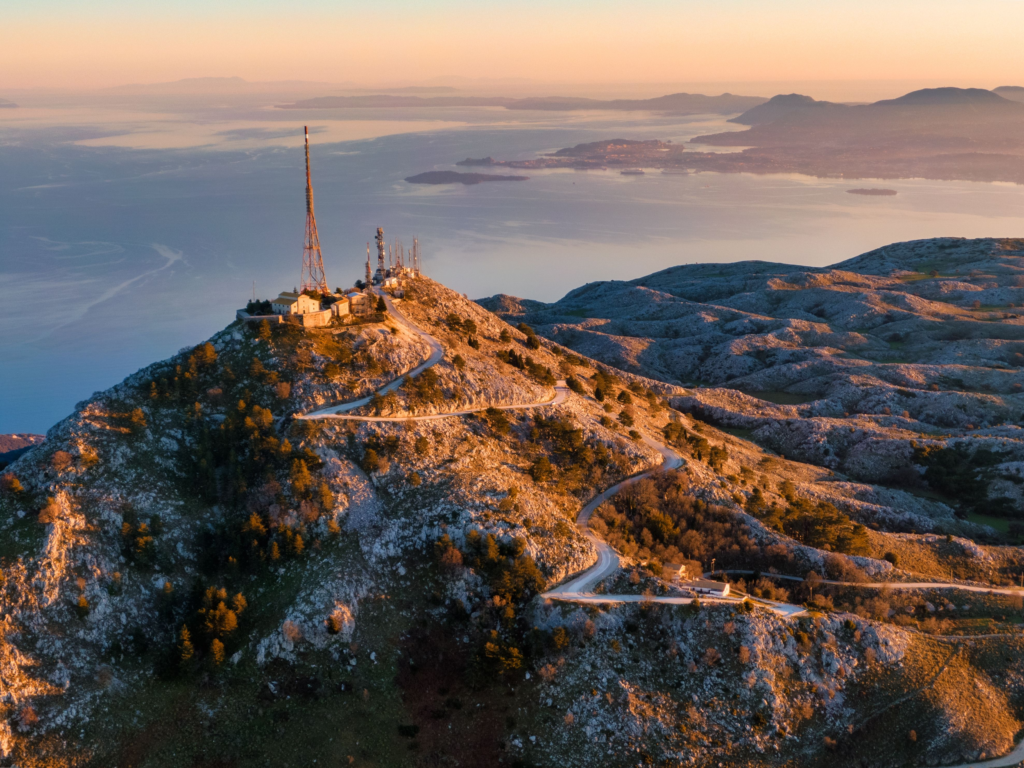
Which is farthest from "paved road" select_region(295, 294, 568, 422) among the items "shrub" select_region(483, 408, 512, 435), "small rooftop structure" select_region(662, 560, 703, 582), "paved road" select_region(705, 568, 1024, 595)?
"paved road" select_region(705, 568, 1024, 595)

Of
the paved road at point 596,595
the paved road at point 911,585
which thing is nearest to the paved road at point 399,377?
the paved road at point 596,595

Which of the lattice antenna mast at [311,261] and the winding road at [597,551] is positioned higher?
the lattice antenna mast at [311,261]

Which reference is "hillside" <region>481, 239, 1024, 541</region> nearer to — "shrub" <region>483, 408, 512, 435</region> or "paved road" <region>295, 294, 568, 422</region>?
"paved road" <region>295, 294, 568, 422</region>

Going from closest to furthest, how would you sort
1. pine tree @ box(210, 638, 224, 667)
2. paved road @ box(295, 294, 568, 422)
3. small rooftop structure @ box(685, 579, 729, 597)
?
pine tree @ box(210, 638, 224, 667)
small rooftop structure @ box(685, 579, 729, 597)
paved road @ box(295, 294, 568, 422)

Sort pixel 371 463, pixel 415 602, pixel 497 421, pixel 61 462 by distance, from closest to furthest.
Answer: pixel 415 602, pixel 61 462, pixel 371 463, pixel 497 421

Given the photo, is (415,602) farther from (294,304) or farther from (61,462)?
(294,304)

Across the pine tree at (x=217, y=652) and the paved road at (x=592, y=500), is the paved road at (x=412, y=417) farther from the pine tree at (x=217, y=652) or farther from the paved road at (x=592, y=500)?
the pine tree at (x=217, y=652)

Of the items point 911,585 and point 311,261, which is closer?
point 911,585

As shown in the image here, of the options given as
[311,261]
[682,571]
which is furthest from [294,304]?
[682,571]

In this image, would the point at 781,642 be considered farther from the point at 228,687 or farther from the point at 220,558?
the point at 220,558
